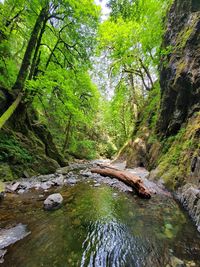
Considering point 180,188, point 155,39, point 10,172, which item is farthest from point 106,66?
point 180,188

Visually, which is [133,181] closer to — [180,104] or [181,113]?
[181,113]

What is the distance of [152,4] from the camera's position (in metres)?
11.2

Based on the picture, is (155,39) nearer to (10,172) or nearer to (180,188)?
(180,188)

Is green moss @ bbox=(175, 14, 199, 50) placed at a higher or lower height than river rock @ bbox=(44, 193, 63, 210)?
higher

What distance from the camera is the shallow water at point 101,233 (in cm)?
243

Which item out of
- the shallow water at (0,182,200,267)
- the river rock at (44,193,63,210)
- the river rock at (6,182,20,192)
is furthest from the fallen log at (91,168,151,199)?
the river rock at (6,182,20,192)

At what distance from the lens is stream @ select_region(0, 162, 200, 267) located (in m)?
2.42

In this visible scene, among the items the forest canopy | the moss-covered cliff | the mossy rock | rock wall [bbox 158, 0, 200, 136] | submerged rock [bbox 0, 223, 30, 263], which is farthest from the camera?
the forest canopy

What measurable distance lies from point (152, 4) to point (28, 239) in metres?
13.5

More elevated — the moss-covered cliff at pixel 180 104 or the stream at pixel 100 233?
the moss-covered cliff at pixel 180 104

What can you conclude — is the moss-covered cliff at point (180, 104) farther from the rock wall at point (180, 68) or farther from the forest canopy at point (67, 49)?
the forest canopy at point (67, 49)

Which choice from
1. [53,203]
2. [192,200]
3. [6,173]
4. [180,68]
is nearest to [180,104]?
[180,68]

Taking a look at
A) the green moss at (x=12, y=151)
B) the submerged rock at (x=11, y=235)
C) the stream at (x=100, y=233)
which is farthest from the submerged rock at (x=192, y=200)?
the green moss at (x=12, y=151)

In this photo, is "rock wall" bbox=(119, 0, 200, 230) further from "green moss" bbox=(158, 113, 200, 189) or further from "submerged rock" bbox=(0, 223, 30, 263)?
"submerged rock" bbox=(0, 223, 30, 263)
